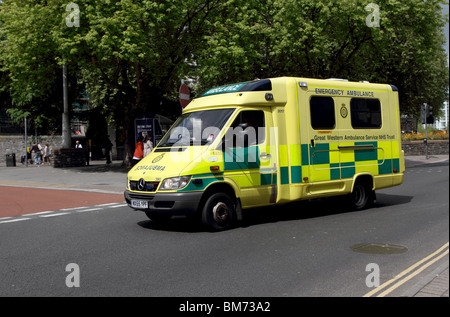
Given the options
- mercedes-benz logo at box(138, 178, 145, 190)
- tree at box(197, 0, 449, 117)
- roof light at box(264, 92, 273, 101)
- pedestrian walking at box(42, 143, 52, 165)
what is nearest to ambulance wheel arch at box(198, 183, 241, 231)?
mercedes-benz logo at box(138, 178, 145, 190)

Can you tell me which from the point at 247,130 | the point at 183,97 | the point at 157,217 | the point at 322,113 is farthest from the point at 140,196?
the point at 183,97

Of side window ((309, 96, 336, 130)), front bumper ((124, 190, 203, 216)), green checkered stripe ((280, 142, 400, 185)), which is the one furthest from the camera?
side window ((309, 96, 336, 130))

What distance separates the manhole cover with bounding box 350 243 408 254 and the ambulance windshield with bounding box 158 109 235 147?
3120mm

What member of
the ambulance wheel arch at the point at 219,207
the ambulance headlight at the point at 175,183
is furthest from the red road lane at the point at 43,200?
the ambulance wheel arch at the point at 219,207

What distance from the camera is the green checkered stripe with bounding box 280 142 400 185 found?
30.7 ft

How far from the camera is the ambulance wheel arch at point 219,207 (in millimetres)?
8383

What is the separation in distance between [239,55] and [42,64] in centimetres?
948

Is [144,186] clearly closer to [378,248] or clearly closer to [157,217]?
[157,217]

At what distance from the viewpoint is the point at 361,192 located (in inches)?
436

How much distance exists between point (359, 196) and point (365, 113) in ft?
6.25

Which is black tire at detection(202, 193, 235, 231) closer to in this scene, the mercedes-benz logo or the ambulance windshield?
the ambulance windshield

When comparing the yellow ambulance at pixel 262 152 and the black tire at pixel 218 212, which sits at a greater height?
the yellow ambulance at pixel 262 152

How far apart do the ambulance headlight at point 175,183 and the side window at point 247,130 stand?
107 centimetres

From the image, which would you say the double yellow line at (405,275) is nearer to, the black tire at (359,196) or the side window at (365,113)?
the black tire at (359,196)
